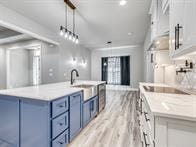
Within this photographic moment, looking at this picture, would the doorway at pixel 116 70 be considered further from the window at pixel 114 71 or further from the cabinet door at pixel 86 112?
the cabinet door at pixel 86 112

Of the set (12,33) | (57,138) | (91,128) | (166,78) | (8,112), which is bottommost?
(91,128)

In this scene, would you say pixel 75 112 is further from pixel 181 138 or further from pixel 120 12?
pixel 120 12

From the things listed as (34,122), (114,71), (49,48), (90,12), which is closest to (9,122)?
(34,122)

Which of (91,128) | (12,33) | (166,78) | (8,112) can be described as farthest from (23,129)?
(12,33)

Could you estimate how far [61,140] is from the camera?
1.64 m

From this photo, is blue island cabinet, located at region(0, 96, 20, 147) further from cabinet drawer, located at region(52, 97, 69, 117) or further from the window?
the window

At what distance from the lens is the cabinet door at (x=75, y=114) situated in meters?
1.88

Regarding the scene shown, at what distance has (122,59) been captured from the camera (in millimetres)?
7512

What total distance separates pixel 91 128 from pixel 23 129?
1325mm

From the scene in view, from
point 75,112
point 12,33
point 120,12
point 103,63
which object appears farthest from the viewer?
point 103,63

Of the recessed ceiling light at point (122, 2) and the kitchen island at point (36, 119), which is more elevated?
the recessed ceiling light at point (122, 2)

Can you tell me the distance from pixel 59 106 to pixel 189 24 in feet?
5.54

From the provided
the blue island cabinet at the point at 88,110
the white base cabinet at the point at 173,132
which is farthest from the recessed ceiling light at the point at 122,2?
the white base cabinet at the point at 173,132

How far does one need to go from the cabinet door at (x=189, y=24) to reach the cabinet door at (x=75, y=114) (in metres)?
1.64
